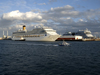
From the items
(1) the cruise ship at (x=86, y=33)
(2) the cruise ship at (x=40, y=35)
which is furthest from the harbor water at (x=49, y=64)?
(1) the cruise ship at (x=86, y=33)

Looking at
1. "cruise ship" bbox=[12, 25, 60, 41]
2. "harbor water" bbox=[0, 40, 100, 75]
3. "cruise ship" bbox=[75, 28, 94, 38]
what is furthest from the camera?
"cruise ship" bbox=[75, 28, 94, 38]

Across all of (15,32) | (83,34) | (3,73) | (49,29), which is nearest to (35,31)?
(49,29)

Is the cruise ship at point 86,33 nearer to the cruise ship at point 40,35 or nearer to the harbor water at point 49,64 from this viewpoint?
the cruise ship at point 40,35

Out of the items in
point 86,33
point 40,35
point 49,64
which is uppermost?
point 86,33

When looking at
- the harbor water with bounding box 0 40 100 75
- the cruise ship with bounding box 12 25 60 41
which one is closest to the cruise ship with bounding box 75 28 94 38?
the cruise ship with bounding box 12 25 60 41

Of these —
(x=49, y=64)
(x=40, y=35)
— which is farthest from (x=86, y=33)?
(x=49, y=64)

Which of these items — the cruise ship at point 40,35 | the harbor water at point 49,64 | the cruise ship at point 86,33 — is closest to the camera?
the harbor water at point 49,64

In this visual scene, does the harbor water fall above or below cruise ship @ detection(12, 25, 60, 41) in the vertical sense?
below

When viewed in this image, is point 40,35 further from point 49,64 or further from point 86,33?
point 49,64

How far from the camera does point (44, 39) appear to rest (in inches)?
4432

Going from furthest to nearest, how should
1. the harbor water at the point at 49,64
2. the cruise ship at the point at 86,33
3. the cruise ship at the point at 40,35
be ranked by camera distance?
the cruise ship at the point at 86,33 → the cruise ship at the point at 40,35 → the harbor water at the point at 49,64

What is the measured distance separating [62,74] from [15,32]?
511 feet

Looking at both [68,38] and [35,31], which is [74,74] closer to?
[35,31]

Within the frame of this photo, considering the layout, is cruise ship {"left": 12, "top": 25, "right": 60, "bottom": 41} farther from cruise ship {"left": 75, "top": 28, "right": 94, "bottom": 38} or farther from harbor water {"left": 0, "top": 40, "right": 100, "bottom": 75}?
cruise ship {"left": 75, "top": 28, "right": 94, "bottom": 38}
